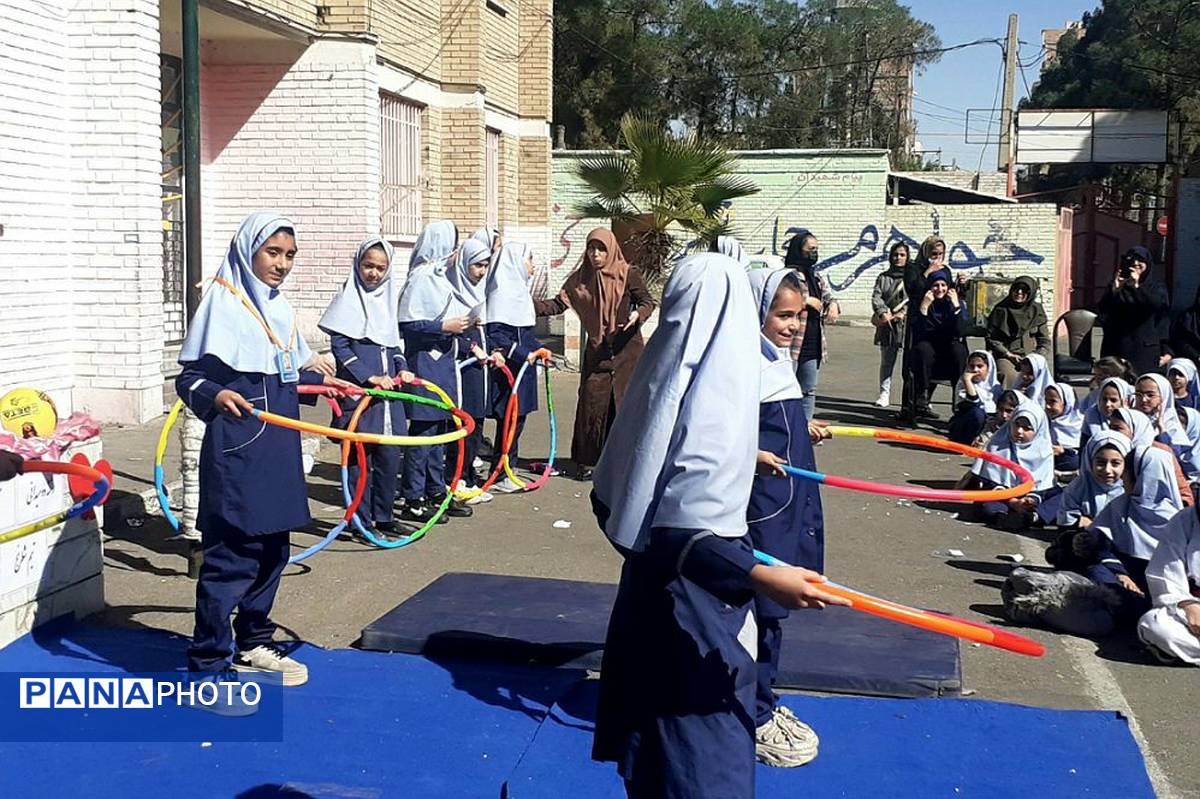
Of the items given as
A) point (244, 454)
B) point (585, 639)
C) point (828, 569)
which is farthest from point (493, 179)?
point (244, 454)

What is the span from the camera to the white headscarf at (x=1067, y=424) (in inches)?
420

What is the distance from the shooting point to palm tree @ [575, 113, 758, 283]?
16.6 metres

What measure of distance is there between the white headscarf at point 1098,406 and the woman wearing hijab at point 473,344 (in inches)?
182

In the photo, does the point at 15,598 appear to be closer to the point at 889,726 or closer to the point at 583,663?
the point at 583,663

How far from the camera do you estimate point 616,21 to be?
137 feet

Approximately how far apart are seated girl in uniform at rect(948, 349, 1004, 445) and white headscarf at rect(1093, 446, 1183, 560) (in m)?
4.70

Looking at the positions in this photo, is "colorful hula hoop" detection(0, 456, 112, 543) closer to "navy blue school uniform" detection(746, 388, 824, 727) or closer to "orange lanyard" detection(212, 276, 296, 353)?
"orange lanyard" detection(212, 276, 296, 353)

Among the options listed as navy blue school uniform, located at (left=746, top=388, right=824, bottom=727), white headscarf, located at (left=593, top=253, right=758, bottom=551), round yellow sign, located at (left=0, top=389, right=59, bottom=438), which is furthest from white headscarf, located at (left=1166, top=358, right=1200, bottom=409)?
round yellow sign, located at (left=0, top=389, right=59, bottom=438)

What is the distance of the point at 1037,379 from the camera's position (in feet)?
37.2

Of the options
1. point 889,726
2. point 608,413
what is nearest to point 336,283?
point 608,413

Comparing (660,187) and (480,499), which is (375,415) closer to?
(480,499)

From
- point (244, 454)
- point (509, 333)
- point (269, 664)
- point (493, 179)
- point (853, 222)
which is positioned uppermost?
point (493, 179)

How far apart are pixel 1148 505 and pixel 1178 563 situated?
0.69 metres

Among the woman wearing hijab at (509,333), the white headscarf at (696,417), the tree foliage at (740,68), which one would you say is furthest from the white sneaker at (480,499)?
the tree foliage at (740,68)
